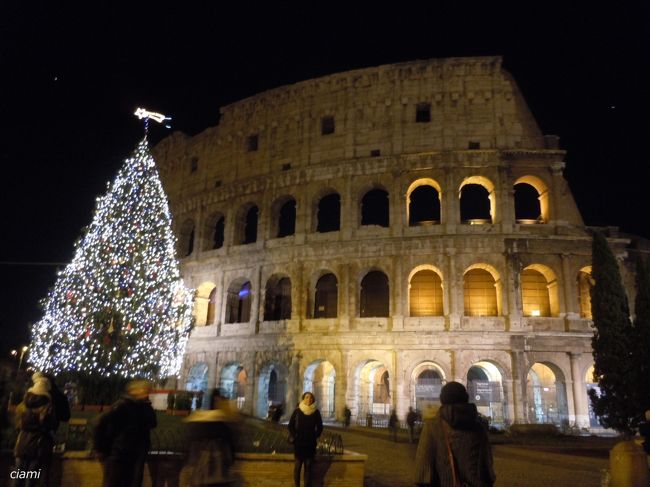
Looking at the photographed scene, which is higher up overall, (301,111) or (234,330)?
(301,111)

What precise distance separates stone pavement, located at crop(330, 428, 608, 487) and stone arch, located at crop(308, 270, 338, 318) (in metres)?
8.90

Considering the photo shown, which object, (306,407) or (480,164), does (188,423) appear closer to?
(306,407)

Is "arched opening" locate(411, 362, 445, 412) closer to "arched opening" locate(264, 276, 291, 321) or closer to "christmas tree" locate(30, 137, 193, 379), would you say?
"arched opening" locate(264, 276, 291, 321)

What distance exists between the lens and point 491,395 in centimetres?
2144

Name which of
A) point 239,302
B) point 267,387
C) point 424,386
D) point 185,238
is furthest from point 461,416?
point 185,238

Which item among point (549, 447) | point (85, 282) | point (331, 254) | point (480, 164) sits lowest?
point (549, 447)

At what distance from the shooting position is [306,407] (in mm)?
7539

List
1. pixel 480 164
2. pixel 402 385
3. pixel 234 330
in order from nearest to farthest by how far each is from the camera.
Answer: pixel 402 385 → pixel 480 164 → pixel 234 330

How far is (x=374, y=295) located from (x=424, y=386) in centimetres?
488

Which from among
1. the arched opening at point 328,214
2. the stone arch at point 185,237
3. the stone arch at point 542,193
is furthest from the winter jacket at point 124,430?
the arched opening at point 328,214

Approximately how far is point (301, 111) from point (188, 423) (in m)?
23.6

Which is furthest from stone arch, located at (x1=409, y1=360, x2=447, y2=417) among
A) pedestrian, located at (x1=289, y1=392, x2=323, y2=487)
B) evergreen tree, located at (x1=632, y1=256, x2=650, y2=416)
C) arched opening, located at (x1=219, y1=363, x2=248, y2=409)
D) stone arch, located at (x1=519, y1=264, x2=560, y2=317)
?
pedestrian, located at (x1=289, y1=392, x2=323, y2=487)

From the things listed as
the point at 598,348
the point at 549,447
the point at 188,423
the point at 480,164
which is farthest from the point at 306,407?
the point at 480,164

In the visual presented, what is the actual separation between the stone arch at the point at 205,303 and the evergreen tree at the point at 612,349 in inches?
736
